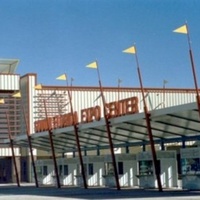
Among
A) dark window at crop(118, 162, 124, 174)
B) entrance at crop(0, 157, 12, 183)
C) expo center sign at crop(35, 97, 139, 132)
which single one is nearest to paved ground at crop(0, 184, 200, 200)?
expo center sign at crop(35, 97, 139, 132)

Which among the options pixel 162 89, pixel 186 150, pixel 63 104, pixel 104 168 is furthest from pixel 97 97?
pixel 186 150

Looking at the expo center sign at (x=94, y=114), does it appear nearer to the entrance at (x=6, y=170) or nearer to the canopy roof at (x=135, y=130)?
the canopy roof at (x=135, y=130)

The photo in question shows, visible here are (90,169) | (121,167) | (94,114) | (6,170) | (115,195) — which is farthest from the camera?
(6,170)

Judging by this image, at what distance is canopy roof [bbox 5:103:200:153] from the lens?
3844cm

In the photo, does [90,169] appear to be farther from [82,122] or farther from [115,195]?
[115,195]

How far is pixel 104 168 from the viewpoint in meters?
56.1

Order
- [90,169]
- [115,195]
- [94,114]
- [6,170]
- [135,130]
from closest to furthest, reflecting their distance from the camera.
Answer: [115,195] < [135,130] < [94,114] < [90,169] < [6,170]

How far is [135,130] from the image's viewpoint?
47000 millimetres

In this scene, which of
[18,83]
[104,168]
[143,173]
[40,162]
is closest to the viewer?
[143,173]

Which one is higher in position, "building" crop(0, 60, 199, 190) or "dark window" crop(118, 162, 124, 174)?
"building" crop(0, 60, 199, 190)

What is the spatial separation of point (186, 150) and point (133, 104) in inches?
204

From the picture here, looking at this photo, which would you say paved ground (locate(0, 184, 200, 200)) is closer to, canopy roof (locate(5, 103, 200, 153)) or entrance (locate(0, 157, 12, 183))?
canopy roof (locate(5, 103, 200, 153))

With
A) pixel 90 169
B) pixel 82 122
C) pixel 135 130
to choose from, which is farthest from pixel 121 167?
pixel 135 130

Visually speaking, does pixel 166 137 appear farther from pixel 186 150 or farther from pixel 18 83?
pixel 18 83
